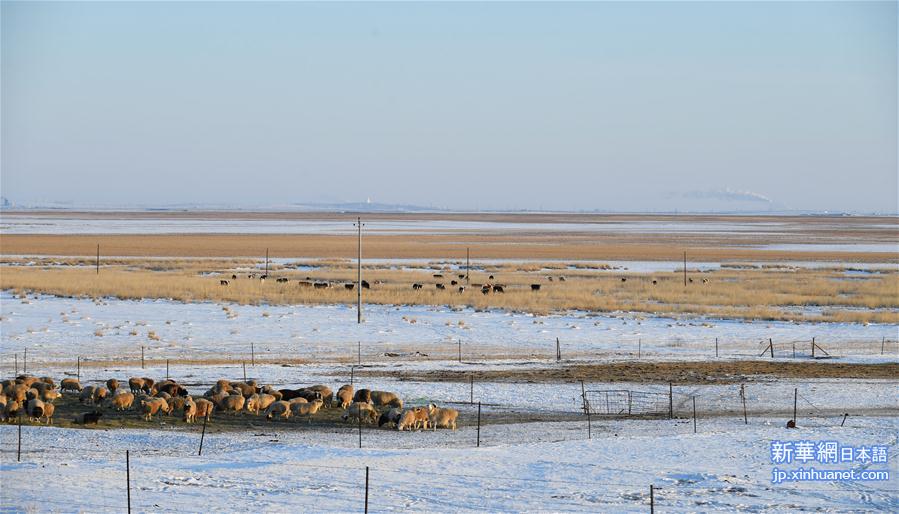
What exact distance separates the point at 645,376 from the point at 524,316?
572 inches

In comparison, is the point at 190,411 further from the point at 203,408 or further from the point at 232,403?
the point at 232,403

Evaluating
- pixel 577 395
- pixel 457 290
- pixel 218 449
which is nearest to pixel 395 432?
pixel 218 449

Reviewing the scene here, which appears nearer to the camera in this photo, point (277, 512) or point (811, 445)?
point (277, 512)

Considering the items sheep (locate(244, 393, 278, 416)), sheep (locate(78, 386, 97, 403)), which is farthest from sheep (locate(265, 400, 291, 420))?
sheep (locate(78, 386, 97, 403))

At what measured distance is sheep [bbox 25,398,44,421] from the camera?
19.4m

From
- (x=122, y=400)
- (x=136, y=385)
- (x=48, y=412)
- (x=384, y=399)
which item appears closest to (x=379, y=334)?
(x=136, y=385)

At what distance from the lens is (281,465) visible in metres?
15.7

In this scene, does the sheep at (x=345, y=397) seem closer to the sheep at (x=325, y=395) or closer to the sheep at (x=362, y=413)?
the sheep at (x=325, y=395)

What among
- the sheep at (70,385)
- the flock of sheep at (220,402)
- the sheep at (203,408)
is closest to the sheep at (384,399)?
the flock of sheep at (220,402)

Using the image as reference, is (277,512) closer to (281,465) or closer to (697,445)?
(281,465)

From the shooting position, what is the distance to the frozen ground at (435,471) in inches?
537

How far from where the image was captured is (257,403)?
2048 cm

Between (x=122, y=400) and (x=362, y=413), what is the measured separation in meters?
4.91

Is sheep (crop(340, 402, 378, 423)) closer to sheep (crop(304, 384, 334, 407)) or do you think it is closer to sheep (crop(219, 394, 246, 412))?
sheep (crop(304, 384, 334, 407))
